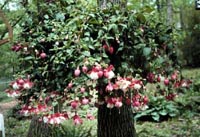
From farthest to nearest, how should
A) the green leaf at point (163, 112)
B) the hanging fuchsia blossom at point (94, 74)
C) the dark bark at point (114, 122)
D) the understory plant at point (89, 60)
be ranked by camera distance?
the green leaf at point (163, 112), the dark bark at point (114, 122), the understory plant at point (89, 60), the hanging fuchsia blossom at point (94, 74)

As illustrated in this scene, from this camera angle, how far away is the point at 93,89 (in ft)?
8.73

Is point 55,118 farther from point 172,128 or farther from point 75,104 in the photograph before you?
point 172,128

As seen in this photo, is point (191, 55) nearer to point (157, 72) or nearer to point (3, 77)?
point (3, 77)

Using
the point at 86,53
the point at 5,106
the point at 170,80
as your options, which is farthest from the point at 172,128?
the point at 5,106

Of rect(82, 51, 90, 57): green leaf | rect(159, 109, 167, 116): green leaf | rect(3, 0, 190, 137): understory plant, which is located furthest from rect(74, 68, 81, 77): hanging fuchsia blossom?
rect(159, 109, 167, 116): green leaf

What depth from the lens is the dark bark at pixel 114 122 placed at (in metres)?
3.58

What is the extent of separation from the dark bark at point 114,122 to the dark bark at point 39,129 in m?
1.27

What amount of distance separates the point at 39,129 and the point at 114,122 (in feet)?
5.30

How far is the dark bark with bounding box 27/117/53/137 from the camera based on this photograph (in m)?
4.77

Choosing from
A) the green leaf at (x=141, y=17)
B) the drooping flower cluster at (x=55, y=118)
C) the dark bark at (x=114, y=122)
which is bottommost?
the dark bark at (x=114, y=122)

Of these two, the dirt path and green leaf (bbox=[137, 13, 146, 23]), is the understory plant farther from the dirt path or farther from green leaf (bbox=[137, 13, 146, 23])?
the dirt path

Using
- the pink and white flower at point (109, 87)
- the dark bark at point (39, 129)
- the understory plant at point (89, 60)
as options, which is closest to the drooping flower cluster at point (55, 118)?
the understory plant at point (89, 60)

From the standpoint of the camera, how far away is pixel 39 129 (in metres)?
4.86

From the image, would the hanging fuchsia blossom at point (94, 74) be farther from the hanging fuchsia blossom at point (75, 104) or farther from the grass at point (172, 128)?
the grass at point (172, 128)
